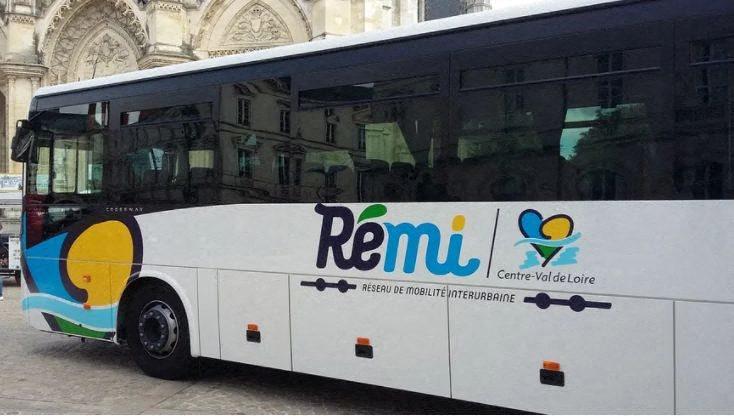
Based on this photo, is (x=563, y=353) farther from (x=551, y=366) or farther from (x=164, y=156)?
(x=164, y=156)

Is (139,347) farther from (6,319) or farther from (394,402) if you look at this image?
(6,319)

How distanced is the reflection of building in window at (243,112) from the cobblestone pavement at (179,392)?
256cm

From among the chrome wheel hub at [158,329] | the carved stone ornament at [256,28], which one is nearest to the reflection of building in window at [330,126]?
the chrome wheel hub at [158,329]

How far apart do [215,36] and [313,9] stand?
4.47 m

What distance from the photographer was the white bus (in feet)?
14.0

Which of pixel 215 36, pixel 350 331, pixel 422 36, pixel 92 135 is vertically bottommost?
pixel 350 331

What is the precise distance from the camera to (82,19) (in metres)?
30.9

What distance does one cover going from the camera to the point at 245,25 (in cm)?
2747

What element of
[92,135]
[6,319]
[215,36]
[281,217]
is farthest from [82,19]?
[281,217]

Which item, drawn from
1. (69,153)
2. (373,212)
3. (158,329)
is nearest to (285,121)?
(373,212)

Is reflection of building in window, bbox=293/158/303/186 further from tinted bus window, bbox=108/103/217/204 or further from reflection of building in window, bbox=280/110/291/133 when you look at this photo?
tinted bus window, bbox=108/103/217/204

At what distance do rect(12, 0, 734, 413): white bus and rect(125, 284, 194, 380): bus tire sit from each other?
0.03 metres

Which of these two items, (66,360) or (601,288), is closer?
(601,288)

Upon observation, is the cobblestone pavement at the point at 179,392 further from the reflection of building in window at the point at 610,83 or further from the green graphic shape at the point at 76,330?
the reflection of building in window at the point at 610,83
